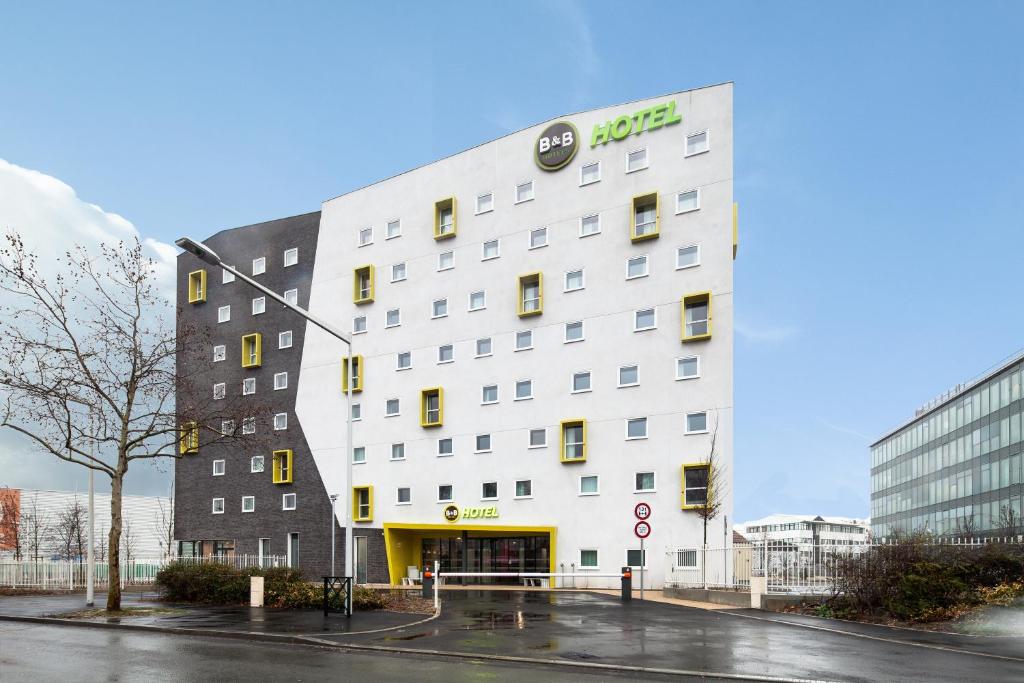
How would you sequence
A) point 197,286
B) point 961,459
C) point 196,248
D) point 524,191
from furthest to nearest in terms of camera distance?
point 961,459
point 197,286
point 524,191
point 196,248

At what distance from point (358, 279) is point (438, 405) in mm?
10951

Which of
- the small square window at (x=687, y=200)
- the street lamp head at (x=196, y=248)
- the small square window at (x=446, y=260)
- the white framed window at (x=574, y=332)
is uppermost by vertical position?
the small square window at (x=687, y=200)

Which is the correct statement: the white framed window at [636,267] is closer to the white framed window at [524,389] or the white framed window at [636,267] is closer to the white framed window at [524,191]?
the white framed window at [524,191]

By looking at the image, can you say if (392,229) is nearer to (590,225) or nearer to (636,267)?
(590,225)

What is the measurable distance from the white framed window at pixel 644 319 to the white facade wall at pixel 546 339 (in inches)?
12.5

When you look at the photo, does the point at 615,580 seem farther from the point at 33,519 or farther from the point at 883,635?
the point at 33,519

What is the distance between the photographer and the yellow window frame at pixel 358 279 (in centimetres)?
5994

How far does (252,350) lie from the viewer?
66.5m

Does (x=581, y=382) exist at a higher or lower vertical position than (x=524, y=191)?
lower

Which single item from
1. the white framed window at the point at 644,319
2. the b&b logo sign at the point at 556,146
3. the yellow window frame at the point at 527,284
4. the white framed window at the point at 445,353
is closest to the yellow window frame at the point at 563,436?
the white framed window at the point at 644,319

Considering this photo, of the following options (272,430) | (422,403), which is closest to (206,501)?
(272,430)

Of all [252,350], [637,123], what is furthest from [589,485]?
[252,350]

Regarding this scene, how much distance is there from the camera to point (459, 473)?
54.3 metres

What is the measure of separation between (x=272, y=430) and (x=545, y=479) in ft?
70.6
